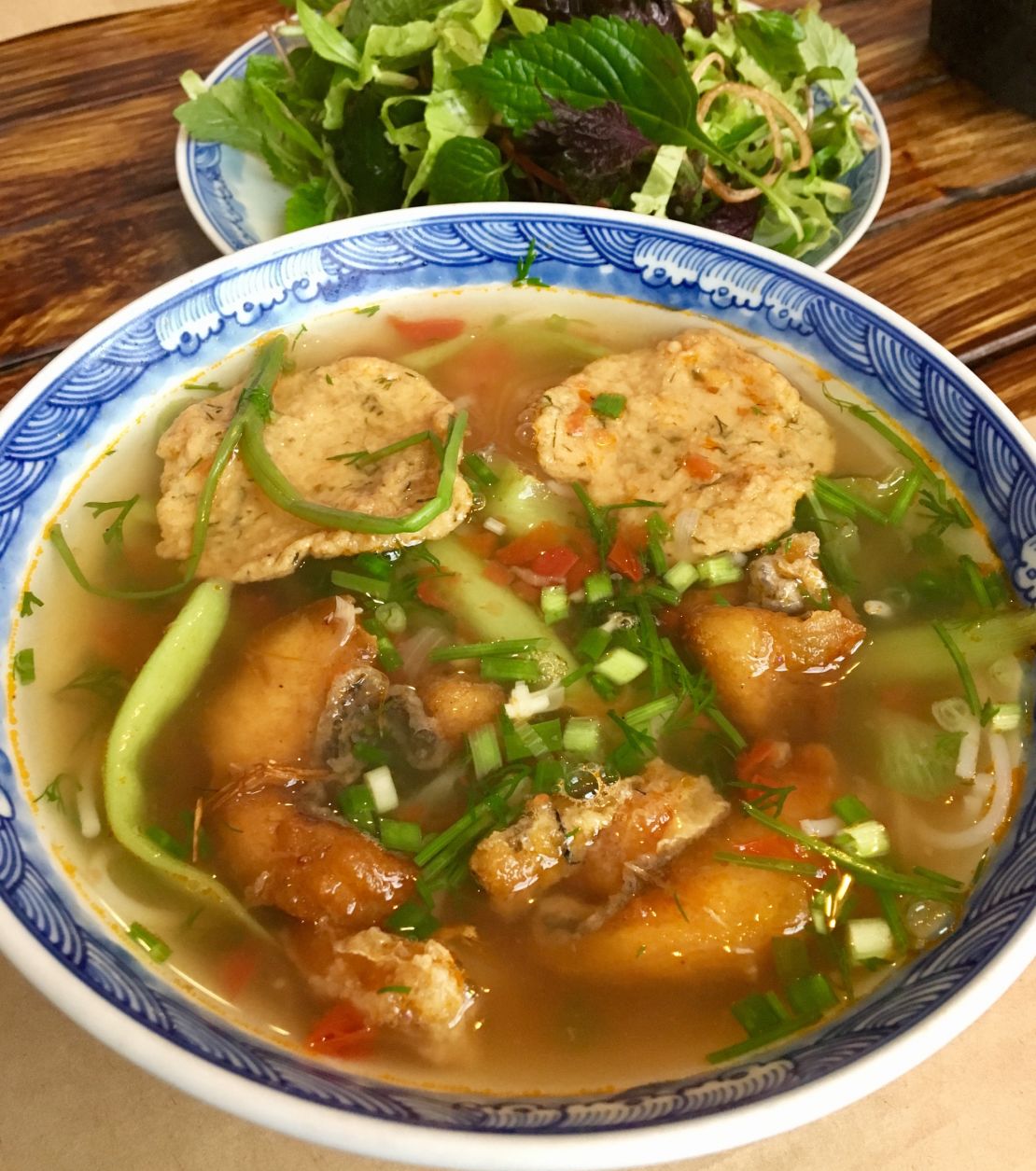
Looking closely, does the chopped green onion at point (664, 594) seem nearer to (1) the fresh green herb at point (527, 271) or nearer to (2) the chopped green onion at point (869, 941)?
(2) the chopped green onion at point (869, 941)

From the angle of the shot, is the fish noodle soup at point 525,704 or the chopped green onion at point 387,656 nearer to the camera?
the fish noodle soup at point 525,704

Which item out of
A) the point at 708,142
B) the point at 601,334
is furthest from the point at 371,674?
the point at 708,142

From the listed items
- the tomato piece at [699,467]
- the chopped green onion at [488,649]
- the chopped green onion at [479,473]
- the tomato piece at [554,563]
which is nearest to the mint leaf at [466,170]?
the chopped green onion at [479,473]

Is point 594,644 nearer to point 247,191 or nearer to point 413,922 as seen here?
point 413,922

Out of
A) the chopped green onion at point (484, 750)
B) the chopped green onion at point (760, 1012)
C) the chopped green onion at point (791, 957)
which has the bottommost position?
the chopped green onion at point (791, 957)

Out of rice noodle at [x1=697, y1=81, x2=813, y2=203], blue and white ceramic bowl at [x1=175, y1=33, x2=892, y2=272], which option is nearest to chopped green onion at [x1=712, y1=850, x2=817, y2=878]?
blue and white ceramic bowl at [x1=175, y1=33, x2=892, y2=272]
